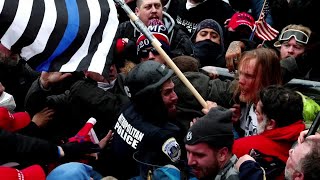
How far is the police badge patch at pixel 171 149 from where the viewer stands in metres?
3.91

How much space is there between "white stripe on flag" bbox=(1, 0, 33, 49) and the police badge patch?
135 centimetres

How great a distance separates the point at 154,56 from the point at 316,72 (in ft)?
5.62

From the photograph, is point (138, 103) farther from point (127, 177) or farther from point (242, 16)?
point (242, 16)

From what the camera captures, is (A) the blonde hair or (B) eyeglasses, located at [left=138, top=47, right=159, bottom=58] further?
(B) eyeglasses, located at [left=138, top=47, right=159, bottom=58]

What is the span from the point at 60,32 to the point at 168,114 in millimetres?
1006

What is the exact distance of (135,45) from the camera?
6.03 metres

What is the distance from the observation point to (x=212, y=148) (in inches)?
148

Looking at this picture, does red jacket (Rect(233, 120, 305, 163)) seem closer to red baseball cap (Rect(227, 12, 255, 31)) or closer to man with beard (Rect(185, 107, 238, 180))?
man with beard (Rect(185, 107, 238, 180))

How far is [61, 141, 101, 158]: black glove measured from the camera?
13.9 feet

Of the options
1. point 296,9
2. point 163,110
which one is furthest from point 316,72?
point 163,110

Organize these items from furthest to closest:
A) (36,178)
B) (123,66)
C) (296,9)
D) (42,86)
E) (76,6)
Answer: (296,9)
(123,66)
(42,86)
(76,6)
(36,178)

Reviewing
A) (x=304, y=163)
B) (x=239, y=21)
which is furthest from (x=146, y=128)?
(x=239, y=21)

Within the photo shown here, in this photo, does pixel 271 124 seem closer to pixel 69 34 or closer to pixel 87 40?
pixel 87 40

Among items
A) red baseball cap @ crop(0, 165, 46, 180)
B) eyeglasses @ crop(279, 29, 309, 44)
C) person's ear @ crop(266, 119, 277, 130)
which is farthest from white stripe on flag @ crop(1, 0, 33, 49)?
eyeglasses @ crop(279, 29, 309, 44)
